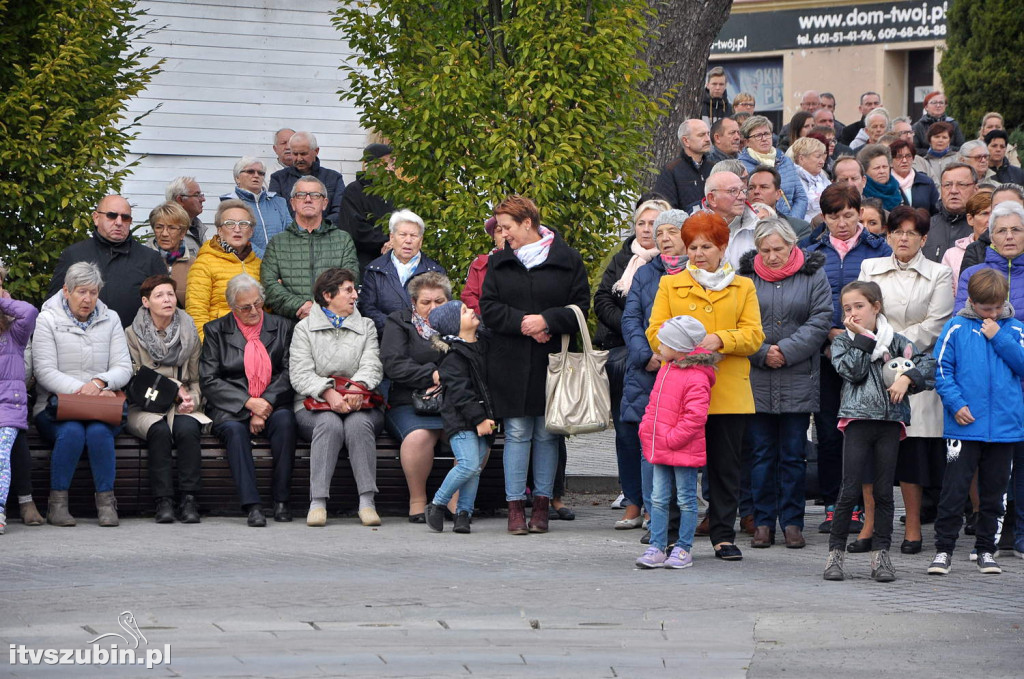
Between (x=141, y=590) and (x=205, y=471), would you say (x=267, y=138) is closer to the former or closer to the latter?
(x=205, y=471)

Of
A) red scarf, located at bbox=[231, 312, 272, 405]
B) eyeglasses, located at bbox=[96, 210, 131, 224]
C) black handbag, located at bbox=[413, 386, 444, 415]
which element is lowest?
→ black handbag, located at bbox=[413, 386, 444, 415]

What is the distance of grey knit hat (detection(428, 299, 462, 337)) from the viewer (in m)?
10.9

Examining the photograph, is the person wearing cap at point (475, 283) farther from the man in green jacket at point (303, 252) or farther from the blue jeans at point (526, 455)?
the man in green jacket at point (303, 252)

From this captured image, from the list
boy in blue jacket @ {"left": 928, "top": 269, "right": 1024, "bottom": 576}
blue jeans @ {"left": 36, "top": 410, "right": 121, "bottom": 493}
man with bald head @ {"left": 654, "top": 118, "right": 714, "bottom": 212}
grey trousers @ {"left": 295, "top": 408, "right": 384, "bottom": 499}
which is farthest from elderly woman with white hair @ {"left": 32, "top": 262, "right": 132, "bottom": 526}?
boy in blue jacket @ {"left": 928, "top": 269, "right": 1024, "bottom": 576}

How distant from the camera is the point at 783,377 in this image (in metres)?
10.1

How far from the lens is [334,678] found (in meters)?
6.65

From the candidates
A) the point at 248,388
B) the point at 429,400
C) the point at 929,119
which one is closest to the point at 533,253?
the point at 429,400

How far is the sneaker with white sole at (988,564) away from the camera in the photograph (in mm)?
9305

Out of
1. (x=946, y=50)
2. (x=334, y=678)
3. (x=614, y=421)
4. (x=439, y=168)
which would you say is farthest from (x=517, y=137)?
(x=946, y=50)

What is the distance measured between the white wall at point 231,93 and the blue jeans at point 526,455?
7.83 meters

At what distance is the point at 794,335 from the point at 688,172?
329cm

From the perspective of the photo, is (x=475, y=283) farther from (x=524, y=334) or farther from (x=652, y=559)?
(x=652, y=559)

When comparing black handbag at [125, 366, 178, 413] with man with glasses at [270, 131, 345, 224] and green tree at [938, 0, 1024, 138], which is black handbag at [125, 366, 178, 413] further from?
green tree at [938, 0, 1024, 138]

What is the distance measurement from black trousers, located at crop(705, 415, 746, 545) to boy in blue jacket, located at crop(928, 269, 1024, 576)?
120 centimetres
